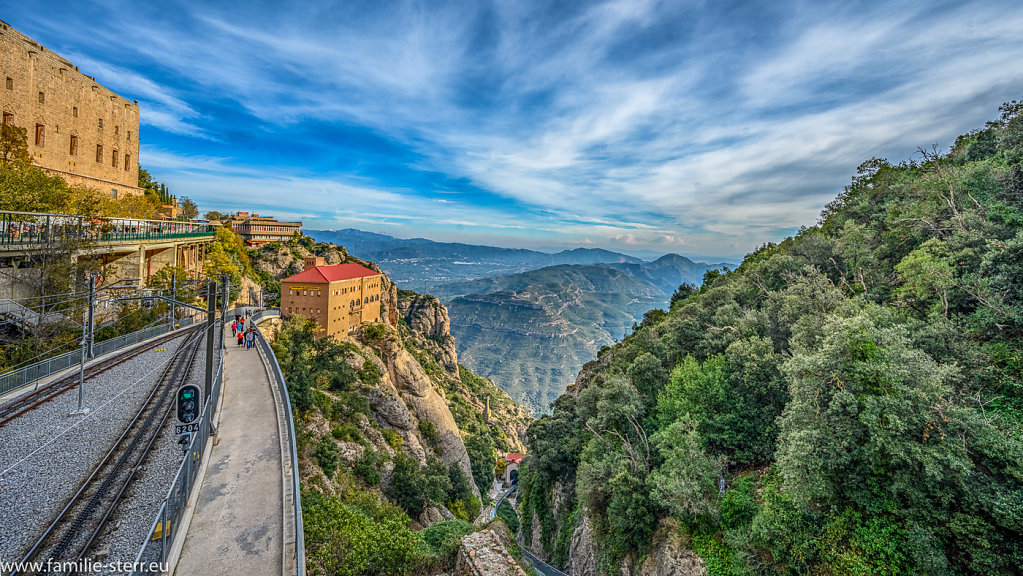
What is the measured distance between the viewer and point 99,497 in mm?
11555

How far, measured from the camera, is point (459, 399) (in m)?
75.4

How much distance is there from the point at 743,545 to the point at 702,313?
23.4 metres

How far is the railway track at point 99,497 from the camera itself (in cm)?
939

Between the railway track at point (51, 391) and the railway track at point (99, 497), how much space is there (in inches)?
137

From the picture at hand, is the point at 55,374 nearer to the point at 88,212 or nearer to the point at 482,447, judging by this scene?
the point at 88,212

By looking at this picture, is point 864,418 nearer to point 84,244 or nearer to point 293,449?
point 293,449

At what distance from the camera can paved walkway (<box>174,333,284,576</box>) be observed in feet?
33.6

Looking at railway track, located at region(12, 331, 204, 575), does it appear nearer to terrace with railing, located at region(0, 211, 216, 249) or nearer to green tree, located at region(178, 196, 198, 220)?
terrace with railing, located at region(0, 211, 216, 249)

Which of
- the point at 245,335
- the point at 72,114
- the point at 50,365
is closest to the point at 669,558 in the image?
the point at 50,365

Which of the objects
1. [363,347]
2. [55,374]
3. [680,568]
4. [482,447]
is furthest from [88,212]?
[482,447]

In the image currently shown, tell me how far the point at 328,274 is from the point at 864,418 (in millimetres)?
46638

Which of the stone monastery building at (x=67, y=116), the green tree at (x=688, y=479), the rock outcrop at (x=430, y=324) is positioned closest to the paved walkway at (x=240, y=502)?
the green tree at (x=688, y=479)

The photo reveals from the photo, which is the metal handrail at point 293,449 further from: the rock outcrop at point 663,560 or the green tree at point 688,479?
the rock outcrop at point 663,560

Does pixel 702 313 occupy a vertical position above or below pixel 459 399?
above
